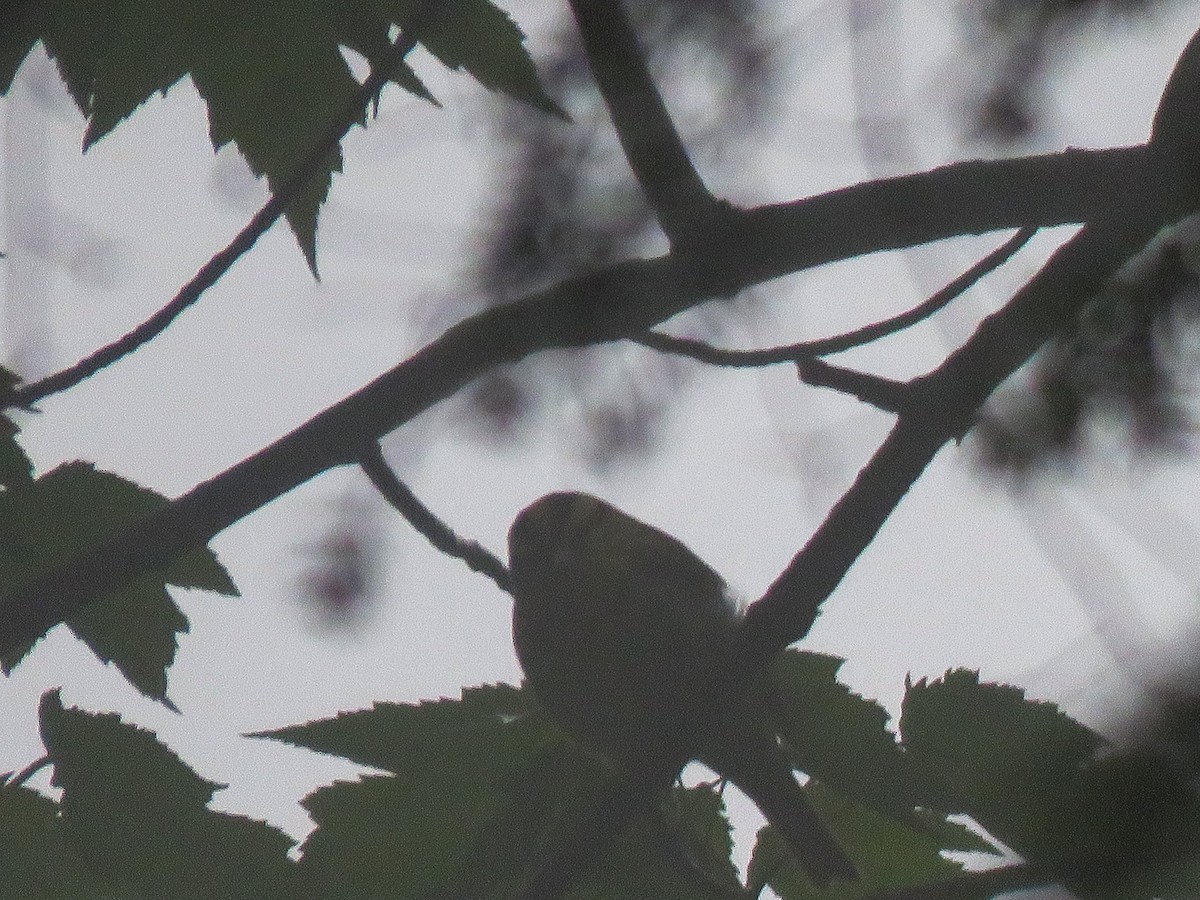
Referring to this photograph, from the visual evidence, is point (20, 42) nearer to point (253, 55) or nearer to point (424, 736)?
point (253, 55)

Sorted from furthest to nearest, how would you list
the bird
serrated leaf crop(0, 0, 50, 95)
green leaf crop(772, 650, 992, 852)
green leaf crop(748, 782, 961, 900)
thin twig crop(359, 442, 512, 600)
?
1. the bird
2. thin twig crop(359, 442, 512, 600)
3. green leaf crop(748, 782, 961, 900)
4. green leaf crop(772, 650, 992, 852)
5. serrated leaf crop(0, 0, 50, 95)

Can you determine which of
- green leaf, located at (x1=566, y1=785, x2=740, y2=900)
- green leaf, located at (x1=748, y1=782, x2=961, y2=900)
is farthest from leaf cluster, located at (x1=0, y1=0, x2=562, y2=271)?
green leaf, located at (x1=748, y1=782, x2=961, y2=900)

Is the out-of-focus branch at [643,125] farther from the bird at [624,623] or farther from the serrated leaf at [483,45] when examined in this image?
the bird at [624,623]

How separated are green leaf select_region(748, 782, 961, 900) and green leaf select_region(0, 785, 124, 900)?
753 mm

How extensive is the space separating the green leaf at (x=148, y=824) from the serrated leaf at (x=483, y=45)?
824 millimetres

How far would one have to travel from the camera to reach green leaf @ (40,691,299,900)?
5.66ft

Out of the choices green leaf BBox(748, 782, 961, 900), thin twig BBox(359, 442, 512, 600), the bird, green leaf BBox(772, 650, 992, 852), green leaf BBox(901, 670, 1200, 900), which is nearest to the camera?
green leaf BBox(901, 670, 1200, 900)

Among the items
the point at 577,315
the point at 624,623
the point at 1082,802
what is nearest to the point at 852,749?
the point at 577,315

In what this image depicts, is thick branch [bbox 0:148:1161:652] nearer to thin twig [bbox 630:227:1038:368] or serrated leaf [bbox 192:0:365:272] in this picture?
thin twig [bbox 630:227:1038:368]

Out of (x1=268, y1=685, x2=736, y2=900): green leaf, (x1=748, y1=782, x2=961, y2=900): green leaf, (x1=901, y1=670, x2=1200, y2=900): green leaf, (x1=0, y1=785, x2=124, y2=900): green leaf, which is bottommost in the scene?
(x1=0, y1=785, x2=124, y2=900): green leaf

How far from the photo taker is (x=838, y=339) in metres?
2.17

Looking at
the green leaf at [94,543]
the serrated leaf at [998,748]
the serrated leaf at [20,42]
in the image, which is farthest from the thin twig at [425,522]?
the serrated leaf at [998,748]

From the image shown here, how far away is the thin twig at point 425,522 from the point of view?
79.4 inches

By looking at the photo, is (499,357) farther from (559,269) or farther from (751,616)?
(751,616)
